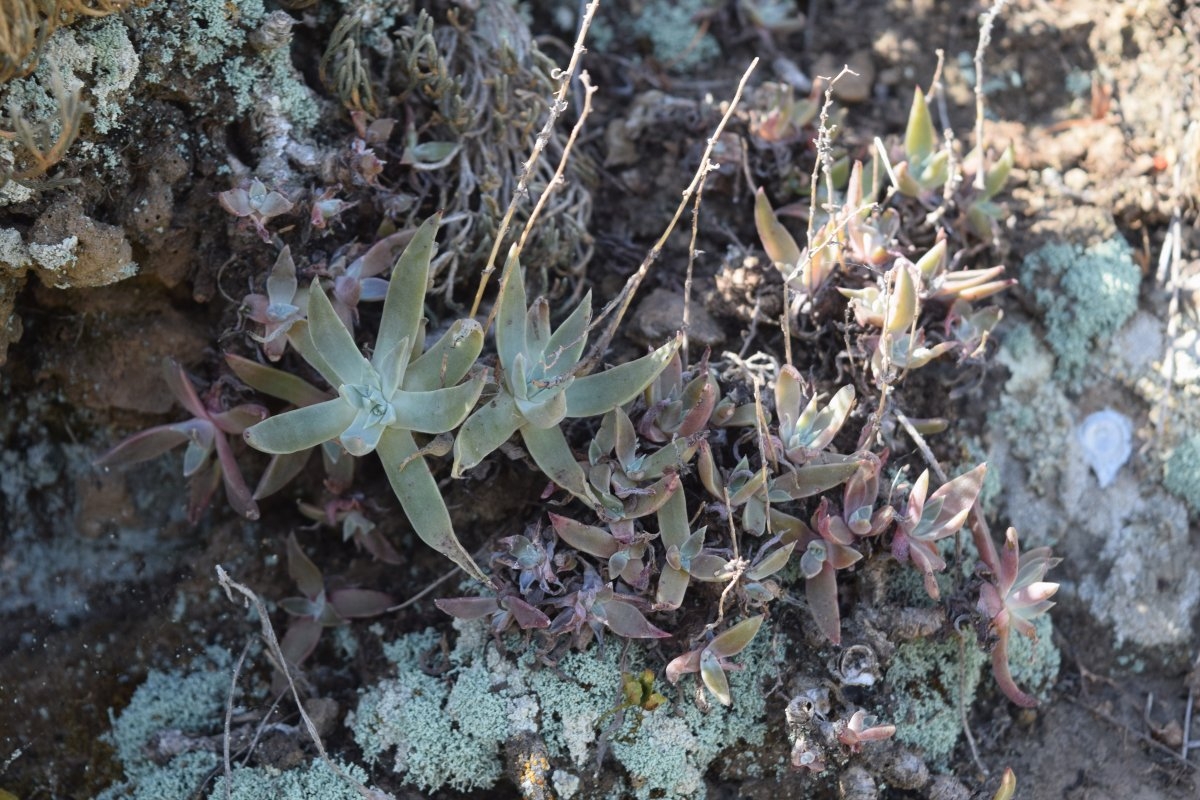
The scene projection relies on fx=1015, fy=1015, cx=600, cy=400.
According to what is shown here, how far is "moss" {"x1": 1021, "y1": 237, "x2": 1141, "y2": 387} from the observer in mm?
3074

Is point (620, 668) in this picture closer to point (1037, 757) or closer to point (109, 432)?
point (1037, 757)

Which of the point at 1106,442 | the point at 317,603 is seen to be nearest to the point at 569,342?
the point at 317,603

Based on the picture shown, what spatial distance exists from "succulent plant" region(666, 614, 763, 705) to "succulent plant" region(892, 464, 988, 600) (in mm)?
413

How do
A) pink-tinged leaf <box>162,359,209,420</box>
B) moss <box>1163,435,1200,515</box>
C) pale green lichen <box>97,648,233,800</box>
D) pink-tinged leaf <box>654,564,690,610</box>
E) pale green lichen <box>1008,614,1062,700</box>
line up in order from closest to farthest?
pink-tinged leaf <box>654,564,690,610</box> < pale green lichen <box>97,648,233,800</box> < pink-tinged leaf <box>162,359,209,420</box> < pale green lichen <box>1008,614,1062,700</box> < moss <box>1163,435,1200,515</box>

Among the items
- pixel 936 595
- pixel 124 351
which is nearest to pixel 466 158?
pixel 124 351

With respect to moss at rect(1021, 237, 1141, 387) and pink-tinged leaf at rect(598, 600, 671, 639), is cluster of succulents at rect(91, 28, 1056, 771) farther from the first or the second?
moss at rect(1021, 237, 1141, 387)

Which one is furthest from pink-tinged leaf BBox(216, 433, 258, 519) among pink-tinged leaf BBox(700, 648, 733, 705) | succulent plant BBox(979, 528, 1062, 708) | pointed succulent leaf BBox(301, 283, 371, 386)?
succulent plant BBox(979, 528, 1062, 708)

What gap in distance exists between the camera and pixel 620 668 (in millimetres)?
2508

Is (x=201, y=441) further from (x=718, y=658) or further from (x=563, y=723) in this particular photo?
(x=718, y=658)

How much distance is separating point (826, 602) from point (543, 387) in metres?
0.87

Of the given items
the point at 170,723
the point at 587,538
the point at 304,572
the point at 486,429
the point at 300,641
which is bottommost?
the point at 170,723

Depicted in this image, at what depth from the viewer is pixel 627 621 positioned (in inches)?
96.2

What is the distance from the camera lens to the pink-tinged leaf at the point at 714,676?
2359mm

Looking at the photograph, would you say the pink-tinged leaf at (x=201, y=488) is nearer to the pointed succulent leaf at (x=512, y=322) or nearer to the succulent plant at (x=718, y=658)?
the pointed succulent leaf at (x=512, y=322)
